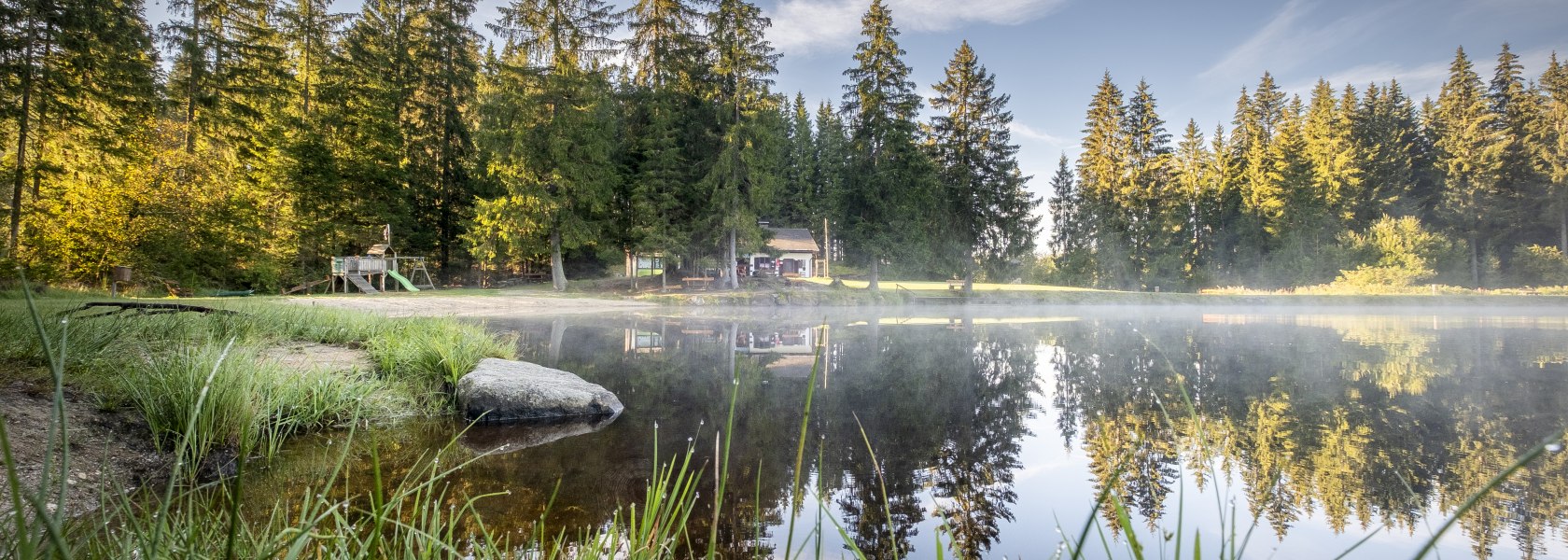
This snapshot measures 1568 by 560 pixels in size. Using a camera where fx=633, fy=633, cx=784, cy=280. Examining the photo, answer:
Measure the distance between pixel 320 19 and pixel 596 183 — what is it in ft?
37.5

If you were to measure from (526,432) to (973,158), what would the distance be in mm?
25704

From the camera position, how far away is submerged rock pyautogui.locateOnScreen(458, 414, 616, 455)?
4441mm

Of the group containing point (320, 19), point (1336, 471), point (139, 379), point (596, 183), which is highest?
point (320, 19)

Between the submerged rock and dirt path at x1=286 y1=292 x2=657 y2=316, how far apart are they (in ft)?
34.1

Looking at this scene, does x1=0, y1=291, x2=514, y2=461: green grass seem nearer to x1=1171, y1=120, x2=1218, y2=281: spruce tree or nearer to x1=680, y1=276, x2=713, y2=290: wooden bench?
x1=680, y1=276, x2=713, y2=290: wooden bench

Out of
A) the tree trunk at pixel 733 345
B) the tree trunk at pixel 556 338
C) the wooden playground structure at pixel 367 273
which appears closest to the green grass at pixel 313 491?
the tree trunk at pixel 556 338

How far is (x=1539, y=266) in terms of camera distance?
102 feet

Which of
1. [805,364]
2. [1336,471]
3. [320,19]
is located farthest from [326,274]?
[1336,471]

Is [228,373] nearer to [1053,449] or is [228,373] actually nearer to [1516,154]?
[1053,449]

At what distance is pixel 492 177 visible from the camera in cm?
2592

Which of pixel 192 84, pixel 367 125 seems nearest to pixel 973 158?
pixel 367 125

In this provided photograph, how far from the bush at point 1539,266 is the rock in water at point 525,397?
151ft

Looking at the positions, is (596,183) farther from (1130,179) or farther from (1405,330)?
(1130,179)

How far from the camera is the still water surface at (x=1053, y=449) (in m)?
3.39
